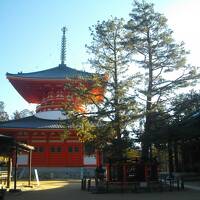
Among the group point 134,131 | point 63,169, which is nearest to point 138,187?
point 134,131

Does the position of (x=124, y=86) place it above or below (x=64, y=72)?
below

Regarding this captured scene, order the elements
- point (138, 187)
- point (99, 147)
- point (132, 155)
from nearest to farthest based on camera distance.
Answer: point (138, 187) → point (99, 147) → point (132, 155)

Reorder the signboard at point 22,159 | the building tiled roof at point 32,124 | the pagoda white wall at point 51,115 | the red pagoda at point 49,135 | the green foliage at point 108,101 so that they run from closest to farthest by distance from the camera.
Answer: the green foliage at point 108,101, the building tiled roof at point 32,124, the red pagoda at point 49,135, the signboard at point 22,159, the pagoda white wall at point 51,115

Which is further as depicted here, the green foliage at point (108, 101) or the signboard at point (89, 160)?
the signboard at point (89, 160)

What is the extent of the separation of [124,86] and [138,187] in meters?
6.35

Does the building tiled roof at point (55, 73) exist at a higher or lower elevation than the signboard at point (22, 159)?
higher

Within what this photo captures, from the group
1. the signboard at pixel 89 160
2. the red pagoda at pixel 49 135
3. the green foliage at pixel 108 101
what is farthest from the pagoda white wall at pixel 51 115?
the green foliage at pixel 108 101

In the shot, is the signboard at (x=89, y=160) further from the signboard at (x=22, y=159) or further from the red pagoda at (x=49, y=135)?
the signboard at (x=22, y=159)

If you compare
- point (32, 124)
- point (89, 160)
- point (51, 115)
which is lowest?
point (89, 160)

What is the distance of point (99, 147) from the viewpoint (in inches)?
978

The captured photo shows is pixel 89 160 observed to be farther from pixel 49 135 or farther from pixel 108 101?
pixel 108 101

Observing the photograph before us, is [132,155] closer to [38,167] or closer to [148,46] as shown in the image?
[148,46]

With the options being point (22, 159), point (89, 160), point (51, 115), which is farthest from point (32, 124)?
point (89, 160)

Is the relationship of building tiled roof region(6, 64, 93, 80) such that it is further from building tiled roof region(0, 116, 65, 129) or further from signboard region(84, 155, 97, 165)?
signboard region(84, 155, 97, 165)
